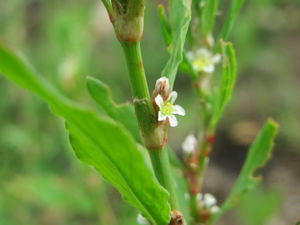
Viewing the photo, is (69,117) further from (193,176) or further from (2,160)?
(2,160)

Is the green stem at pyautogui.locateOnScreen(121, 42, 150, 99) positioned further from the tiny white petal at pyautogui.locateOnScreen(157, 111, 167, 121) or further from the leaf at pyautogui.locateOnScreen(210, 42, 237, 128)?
the leaf at pyautogui.locateOnScreen(210, 42, 237, 128)

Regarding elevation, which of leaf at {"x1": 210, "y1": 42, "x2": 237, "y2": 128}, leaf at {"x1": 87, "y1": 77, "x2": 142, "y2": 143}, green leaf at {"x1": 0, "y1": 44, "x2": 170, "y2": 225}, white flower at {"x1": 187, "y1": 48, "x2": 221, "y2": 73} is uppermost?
white flower at {"x1": 187, "y1": 48, "x2": 221, "y2": 73}

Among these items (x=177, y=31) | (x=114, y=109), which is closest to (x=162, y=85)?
(x=177, y=31)

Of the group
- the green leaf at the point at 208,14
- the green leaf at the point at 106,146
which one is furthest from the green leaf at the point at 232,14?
the green leaf at the point at 106,146

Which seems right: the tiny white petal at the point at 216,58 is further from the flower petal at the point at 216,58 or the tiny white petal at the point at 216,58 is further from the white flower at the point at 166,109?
the white flower at the point at 166,109

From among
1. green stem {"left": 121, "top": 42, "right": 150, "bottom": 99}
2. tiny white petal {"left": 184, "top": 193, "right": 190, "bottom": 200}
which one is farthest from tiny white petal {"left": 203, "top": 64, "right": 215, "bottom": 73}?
green stem {"left": 121, "top": 42, "right": 150, "bottom": 99}
